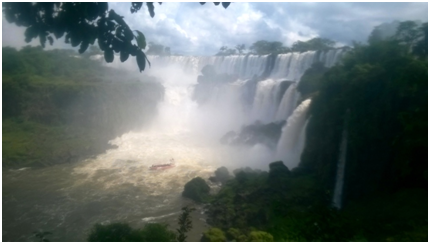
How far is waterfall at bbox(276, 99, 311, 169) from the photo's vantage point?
56.7 ft

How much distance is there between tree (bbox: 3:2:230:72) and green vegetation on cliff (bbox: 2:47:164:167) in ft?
61.2

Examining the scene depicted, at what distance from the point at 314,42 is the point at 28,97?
120 ft

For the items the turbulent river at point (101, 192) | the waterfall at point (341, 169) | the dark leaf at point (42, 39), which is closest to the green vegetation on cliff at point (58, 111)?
the turbulent river at point (101, 192)

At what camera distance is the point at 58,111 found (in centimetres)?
2519

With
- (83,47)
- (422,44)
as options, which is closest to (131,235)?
(83,47)

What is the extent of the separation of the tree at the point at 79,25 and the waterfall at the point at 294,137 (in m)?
15.4

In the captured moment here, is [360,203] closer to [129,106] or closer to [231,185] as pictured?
[231,185]

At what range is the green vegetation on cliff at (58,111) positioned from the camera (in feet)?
66.9

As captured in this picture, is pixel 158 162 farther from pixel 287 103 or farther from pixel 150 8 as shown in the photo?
pixel 150 8

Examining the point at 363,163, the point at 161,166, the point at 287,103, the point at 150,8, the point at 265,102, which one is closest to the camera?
the point at 150,8

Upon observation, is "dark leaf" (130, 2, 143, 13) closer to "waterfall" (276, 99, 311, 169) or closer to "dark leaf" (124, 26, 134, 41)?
"dark leaf" (124, 26, 134, 41)

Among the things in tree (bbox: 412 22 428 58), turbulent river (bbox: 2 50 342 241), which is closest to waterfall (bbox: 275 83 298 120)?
turbulent river (bbox: 2 50 342 241)

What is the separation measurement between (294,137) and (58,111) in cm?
1911

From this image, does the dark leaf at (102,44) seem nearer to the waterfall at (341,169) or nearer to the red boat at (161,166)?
the waterfall at (341,169)
